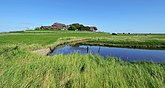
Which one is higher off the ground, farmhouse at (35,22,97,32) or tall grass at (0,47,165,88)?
farmhouse at (35,22,97,32)

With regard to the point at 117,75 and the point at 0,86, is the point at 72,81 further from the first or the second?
the point at 0,86

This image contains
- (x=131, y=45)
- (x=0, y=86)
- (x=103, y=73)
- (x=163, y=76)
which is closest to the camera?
(x=0, y=86)

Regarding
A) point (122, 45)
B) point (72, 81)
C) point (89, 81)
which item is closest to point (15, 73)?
point (72, 81)

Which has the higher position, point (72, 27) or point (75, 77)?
point (72, 27)

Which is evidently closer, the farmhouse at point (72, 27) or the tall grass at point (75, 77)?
the tall grass at point (75, 77)

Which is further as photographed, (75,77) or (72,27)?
(72,27)

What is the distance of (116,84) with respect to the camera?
3.96 metres

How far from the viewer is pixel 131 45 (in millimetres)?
32906

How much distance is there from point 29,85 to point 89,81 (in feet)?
4.70

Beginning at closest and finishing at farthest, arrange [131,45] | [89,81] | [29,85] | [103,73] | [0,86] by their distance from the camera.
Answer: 1. [0,86]
2. [29,85]
3. [89,81]
4. [103,73]
5. [131,45]

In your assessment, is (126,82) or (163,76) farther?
(163,76)

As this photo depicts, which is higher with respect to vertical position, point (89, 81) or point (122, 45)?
point (89, 81)

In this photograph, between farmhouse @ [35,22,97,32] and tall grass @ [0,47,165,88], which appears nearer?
tall grass @ [0,47,165,88]

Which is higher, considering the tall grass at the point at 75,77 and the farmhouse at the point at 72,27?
the farmhouse at the point at 72,27
